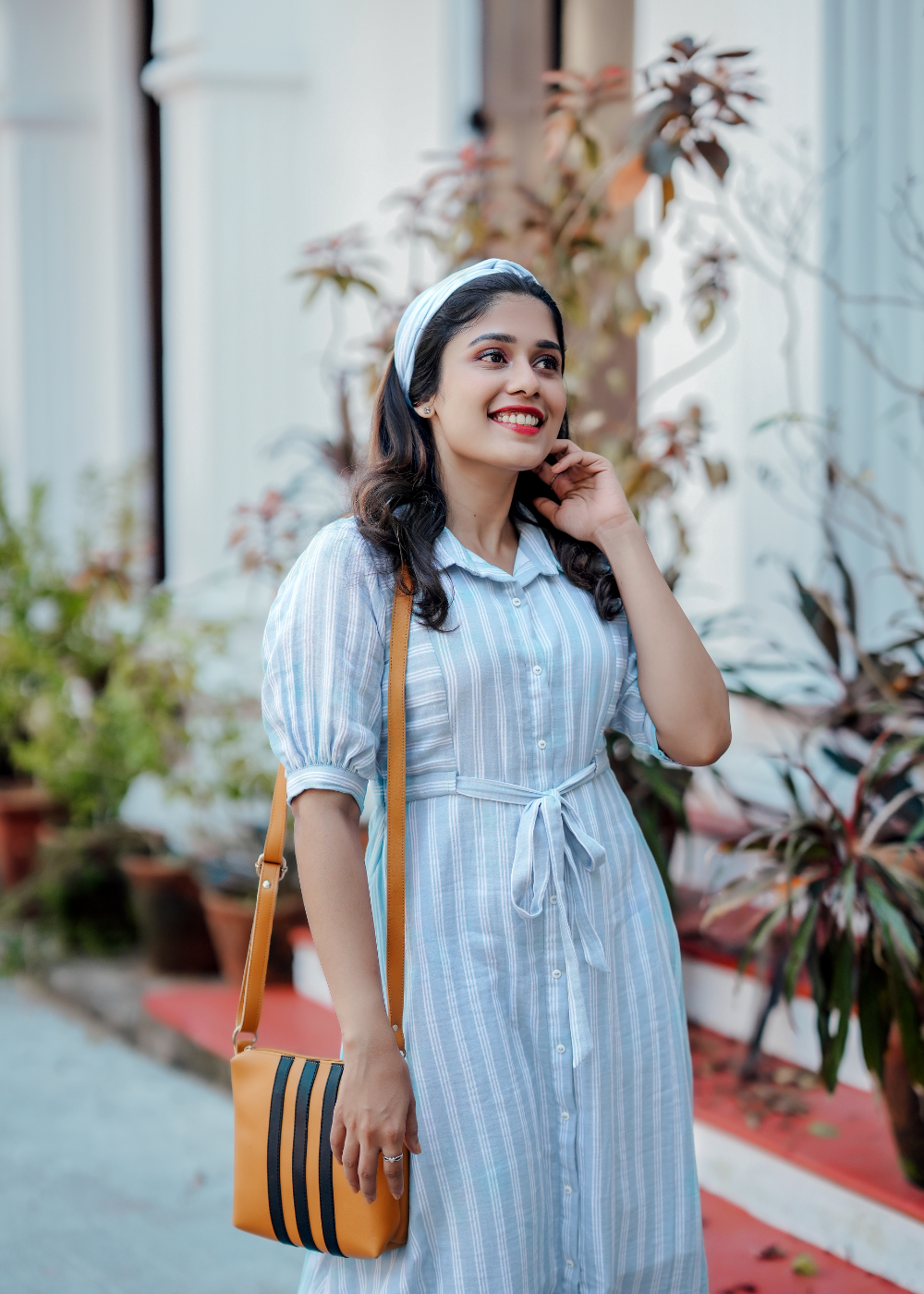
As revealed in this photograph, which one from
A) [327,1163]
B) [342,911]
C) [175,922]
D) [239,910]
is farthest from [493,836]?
[175,922]

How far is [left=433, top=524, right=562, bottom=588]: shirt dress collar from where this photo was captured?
1823 mm

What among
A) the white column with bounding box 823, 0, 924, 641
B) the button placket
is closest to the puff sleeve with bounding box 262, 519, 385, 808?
the button placket

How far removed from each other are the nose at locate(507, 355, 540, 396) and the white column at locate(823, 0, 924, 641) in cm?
179

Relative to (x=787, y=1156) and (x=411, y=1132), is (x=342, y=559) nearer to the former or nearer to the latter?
(x=411, y=1132)

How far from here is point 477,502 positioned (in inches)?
74.8

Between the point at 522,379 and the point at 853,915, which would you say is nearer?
the point at 522,379

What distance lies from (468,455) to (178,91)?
4322mm

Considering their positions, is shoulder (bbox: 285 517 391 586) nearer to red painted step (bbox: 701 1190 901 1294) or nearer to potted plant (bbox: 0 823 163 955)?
red painted step (bbox: 701 1190 901 1294)

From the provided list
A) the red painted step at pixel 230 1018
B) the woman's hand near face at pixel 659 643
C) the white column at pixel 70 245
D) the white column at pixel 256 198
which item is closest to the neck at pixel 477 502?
the woman's hand near face at pixel 659 643

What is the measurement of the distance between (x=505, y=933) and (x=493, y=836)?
12cm

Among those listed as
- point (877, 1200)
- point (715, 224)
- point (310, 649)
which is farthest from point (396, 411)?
point (715, 224)

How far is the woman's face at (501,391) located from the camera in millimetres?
1797

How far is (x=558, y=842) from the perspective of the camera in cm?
179

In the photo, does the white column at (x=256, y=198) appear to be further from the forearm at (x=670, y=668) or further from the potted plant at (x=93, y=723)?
the forearm at (x=670, y=668)
